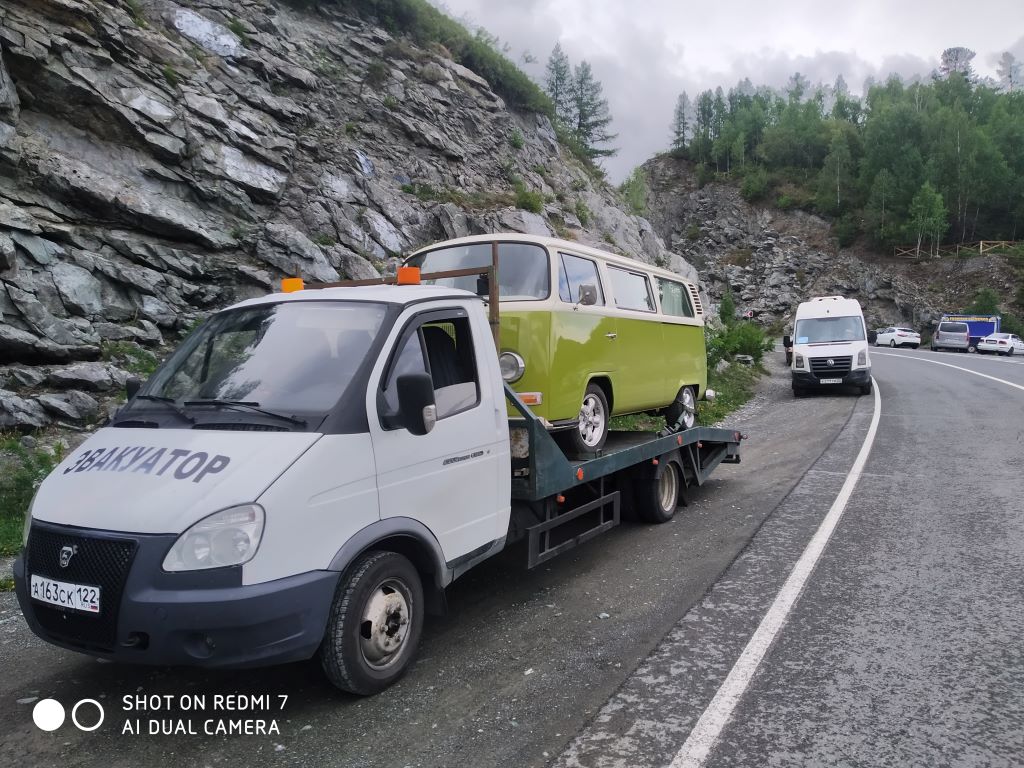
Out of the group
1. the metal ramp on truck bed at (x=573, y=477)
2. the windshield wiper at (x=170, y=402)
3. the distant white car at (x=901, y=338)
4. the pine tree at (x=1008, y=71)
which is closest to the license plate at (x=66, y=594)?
the windshield wiper at (x=170, y=402)

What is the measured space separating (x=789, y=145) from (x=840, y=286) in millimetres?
29261

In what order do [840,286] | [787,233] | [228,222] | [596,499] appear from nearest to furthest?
1. [596,499]
2. [228,222]
3. [840,286]
4. [787,233]

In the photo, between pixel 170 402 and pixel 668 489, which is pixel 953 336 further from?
pixel 170 402

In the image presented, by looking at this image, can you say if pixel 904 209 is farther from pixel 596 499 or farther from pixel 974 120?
pixel 596 499

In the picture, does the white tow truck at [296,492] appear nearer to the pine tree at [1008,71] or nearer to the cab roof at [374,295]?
the cab roof at [374,295]

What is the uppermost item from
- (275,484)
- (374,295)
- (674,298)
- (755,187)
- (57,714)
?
(755,187)

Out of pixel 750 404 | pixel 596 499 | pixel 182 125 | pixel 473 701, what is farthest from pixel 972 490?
pixel 182 125

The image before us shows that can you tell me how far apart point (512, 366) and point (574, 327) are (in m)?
0.71

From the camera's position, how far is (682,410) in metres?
8.51

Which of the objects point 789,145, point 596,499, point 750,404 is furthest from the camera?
point 789,145

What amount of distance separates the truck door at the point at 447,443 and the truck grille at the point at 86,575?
1227mm

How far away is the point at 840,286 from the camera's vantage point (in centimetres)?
6291

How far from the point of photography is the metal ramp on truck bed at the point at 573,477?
16.1ft

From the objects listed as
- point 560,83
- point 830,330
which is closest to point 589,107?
point 560,83
